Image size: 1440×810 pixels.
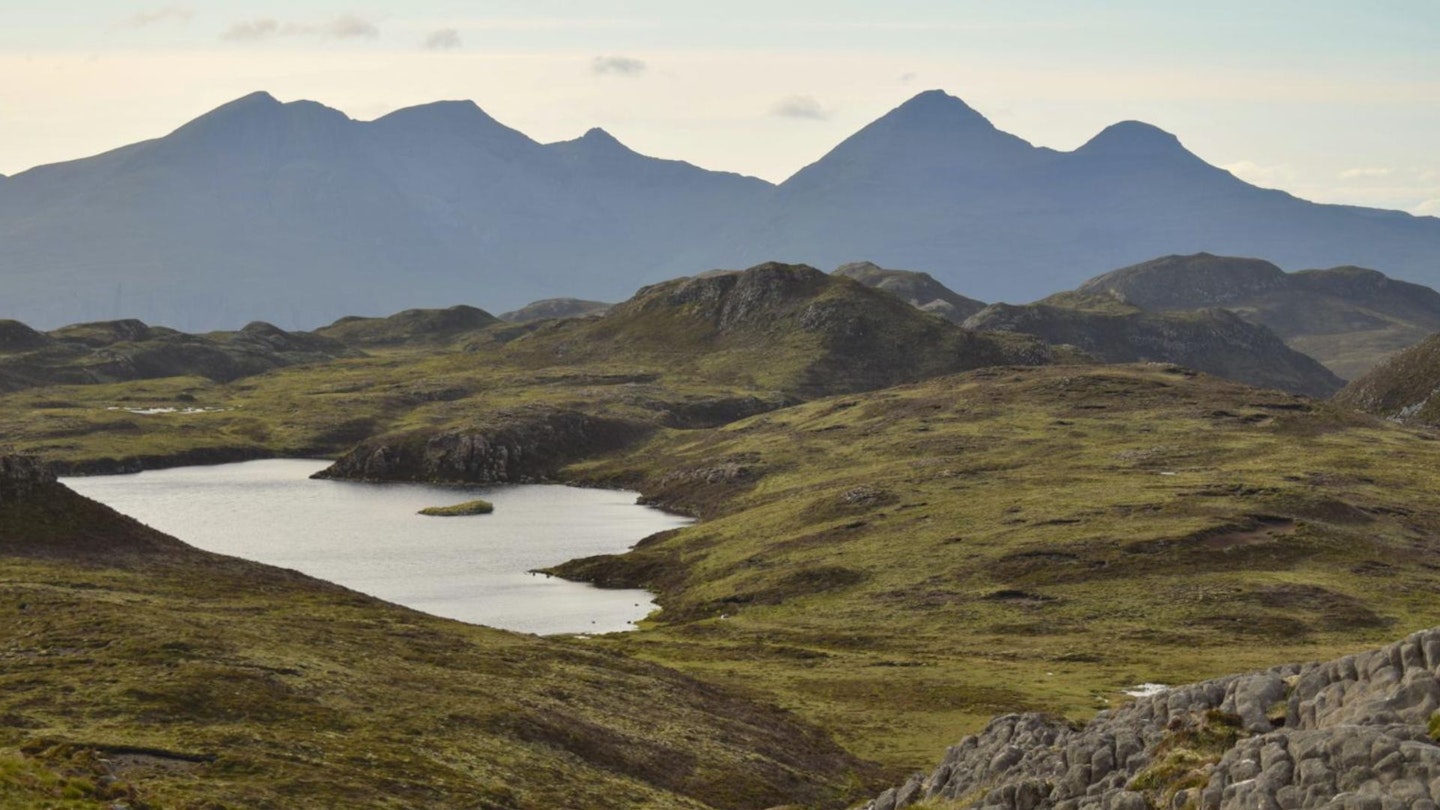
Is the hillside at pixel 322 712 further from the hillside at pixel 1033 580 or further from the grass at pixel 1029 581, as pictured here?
the hillside at pixel 1033 580

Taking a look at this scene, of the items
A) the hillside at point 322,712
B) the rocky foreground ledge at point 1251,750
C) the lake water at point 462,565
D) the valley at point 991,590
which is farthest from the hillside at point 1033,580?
the rocky foreground ledge at point 1251,750

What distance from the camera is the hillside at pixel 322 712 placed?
55375mm

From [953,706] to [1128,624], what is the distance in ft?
121

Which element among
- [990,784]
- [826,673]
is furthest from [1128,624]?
[990,784]

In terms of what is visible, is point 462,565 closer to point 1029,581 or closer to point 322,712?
point 1029,581

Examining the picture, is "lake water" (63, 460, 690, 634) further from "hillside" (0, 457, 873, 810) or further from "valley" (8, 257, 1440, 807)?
"hillside" (0, 457, 873, 810)

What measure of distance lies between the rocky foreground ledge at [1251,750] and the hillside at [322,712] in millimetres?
20412

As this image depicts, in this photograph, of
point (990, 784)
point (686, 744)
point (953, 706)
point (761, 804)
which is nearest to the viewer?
point (990, 784)

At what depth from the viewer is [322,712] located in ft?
217

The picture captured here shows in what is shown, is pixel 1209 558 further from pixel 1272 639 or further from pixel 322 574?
pixel 322 574

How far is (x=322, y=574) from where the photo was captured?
164 meters

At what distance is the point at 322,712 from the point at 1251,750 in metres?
41.8

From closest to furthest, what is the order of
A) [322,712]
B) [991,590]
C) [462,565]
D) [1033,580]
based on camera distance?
[322,712], [991,590], [1033,580], [462,565]

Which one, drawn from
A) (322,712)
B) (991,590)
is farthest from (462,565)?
(322,712)
